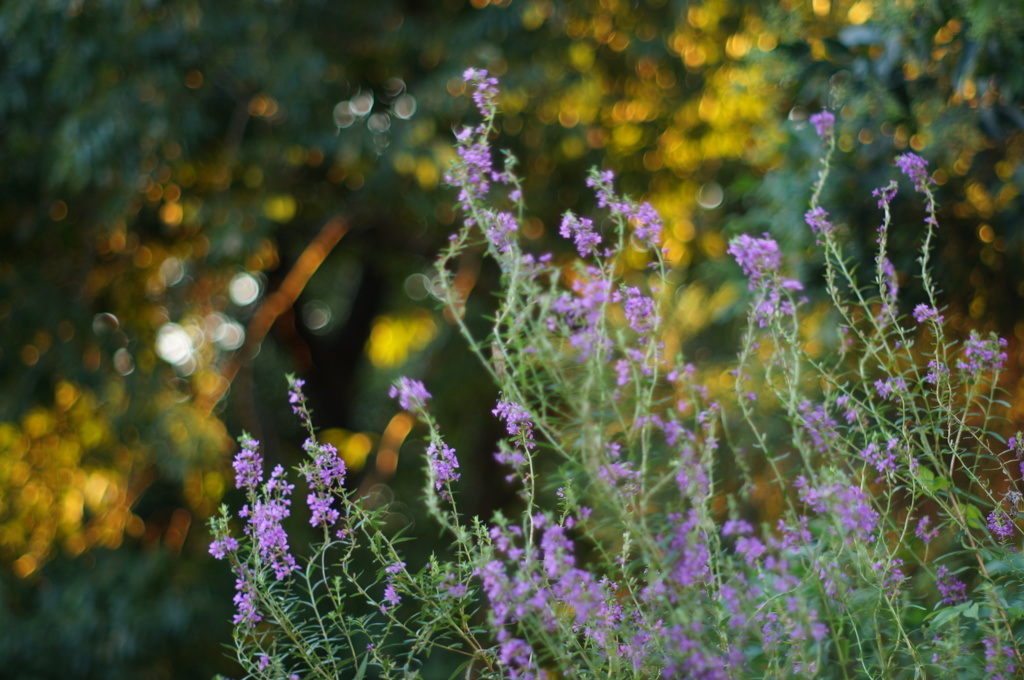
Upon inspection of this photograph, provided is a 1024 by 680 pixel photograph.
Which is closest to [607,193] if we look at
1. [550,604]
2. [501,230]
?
[501,230]

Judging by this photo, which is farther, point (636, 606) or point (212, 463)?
point (212, 463)

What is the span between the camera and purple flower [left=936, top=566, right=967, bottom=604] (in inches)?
60.5

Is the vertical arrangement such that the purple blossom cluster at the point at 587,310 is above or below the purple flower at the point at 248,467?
above

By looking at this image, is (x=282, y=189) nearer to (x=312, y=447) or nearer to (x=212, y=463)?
(x=212, y=463)

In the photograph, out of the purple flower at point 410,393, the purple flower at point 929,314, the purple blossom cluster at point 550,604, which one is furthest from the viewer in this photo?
the purple flower at point 929,314

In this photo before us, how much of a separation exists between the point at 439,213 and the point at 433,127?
0.74 metres

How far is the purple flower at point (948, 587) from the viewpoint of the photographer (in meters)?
1.54

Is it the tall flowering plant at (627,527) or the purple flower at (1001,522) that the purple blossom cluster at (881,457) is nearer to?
the tall flowering plant at (627,527)

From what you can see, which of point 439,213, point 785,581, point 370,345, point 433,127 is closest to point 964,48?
point 785,581

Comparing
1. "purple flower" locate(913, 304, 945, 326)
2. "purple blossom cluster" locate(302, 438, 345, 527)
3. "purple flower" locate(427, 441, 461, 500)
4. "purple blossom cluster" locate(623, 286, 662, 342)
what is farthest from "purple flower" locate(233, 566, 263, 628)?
"purple flower" locate(913, 304, 945, 326)

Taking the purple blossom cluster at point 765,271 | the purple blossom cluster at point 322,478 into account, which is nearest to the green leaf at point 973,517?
the purple blossom cluster at point 765,271

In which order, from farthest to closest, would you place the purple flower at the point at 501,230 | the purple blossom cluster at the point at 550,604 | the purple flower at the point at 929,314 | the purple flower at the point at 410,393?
the purple flower at the point at 929,314 → the purple flower at the point at 501,230 → the purple flower at the point at 410,393 → the purple blossom cluster at the point at 550,604

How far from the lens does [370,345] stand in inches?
295

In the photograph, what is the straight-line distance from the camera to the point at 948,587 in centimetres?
158
